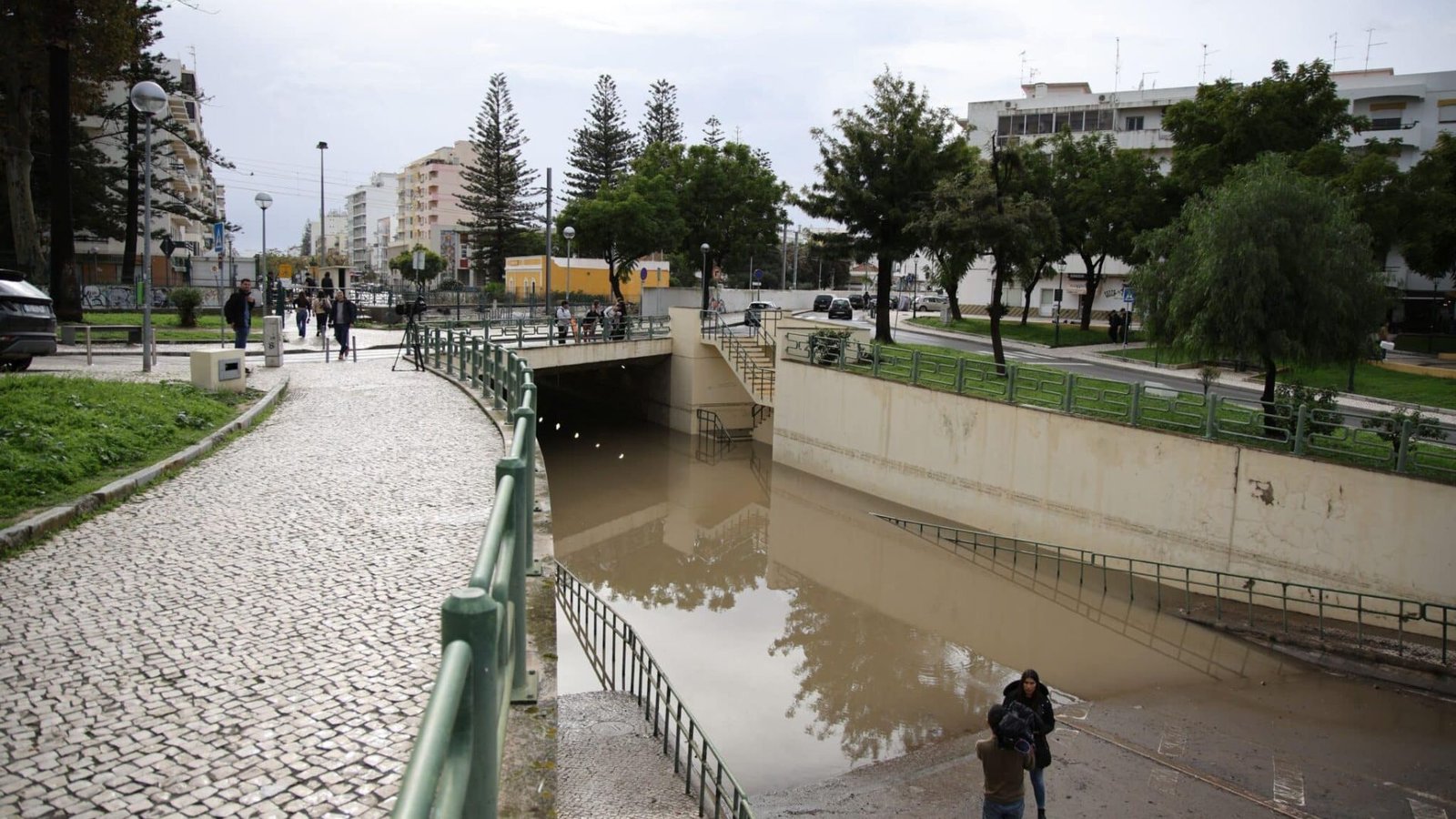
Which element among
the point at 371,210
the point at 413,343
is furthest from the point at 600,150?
the point at 371,210

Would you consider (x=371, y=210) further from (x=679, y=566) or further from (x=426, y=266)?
(x=679, y=566)

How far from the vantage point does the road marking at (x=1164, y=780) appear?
1123cm

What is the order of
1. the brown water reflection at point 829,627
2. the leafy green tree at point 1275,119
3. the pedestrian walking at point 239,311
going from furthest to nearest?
the leafy green tree at point 1275,119 < the pedestrian walking at point 239,311 < the brown water reflection at point 829,627

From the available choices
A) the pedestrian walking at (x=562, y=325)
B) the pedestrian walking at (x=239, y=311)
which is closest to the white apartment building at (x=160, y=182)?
the pedestrian walking at (x=239, y=311)

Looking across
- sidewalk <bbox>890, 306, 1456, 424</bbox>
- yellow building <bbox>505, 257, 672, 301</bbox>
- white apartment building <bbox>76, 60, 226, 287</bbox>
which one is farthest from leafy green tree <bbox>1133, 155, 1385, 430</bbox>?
yellow building <bbox>505, 257, 672, 301</bbox>

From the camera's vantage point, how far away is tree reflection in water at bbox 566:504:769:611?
1958 centimetres

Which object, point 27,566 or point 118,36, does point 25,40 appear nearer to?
point 118,36

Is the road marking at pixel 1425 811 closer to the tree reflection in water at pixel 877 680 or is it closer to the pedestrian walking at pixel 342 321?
the tree reflection in water at pixel 877 680

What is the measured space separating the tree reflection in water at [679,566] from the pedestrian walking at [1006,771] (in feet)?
→ 34.2

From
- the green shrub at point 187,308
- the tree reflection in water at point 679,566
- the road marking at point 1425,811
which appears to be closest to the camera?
the road marking at point 1425,811

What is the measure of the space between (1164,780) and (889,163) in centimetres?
2681

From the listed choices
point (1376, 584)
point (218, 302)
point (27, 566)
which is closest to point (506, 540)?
point (27, 566)

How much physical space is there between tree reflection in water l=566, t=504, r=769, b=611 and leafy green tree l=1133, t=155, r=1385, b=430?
10645mm

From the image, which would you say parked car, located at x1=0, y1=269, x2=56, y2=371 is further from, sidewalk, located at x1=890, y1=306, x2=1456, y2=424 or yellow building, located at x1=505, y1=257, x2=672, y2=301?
yellow building, located at x1=505, y1=257, x2=672, y2=301
